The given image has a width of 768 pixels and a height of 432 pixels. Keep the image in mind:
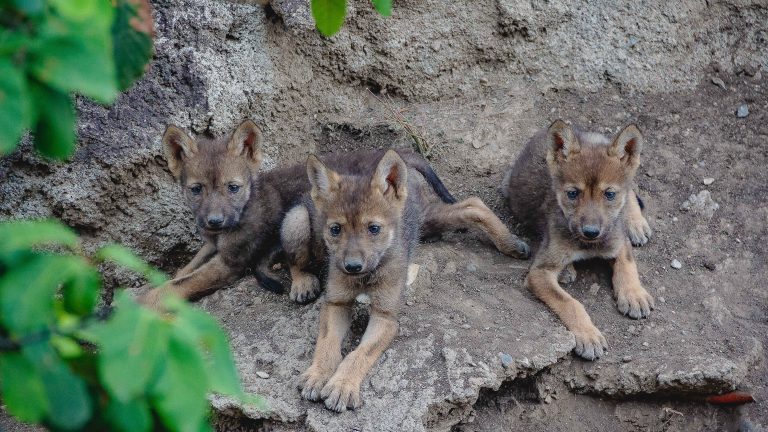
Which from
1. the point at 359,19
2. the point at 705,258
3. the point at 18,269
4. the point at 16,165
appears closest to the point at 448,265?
the point at 705,258

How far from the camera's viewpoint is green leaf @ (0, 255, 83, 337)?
162 centimetres

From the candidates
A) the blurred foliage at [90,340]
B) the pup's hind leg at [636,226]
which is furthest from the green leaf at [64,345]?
the pup's hind leg at [636,226]

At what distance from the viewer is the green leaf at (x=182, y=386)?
5.30 ft

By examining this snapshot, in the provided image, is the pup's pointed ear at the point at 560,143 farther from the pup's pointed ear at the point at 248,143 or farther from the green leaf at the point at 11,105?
the green leaf at the point at 11,105

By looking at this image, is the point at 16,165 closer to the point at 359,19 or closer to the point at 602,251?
the point at 359,19

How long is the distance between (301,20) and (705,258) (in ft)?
12.7

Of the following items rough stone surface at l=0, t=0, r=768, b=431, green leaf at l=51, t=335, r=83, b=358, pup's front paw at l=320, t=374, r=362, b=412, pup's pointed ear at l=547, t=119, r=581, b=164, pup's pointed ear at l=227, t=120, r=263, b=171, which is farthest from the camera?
pup's pointed ear at l=227, t=120, r=263, b=171

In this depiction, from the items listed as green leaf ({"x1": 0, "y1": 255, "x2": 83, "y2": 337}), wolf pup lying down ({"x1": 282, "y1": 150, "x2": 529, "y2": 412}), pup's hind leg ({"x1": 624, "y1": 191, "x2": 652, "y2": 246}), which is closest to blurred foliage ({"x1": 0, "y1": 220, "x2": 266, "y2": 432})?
green leaf ({"x1": 0, "y1": 255, "x2": 83, "y2": 337})

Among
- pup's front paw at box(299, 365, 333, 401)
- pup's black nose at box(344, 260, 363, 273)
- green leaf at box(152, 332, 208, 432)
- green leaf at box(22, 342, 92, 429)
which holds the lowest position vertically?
pup's front paw at box(299, 365, 333, 401)

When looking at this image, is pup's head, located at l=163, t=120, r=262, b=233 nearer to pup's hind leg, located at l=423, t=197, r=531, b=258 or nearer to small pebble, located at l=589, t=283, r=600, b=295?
pup's hind leg, located at l=423, t=197, r=531, b=258

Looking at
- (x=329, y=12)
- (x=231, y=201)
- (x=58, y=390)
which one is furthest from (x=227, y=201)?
(x=58, y=390)

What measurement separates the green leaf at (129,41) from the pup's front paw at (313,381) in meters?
3.20

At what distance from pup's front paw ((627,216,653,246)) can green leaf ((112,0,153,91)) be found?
509 cm

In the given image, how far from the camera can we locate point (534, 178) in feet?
23.0
